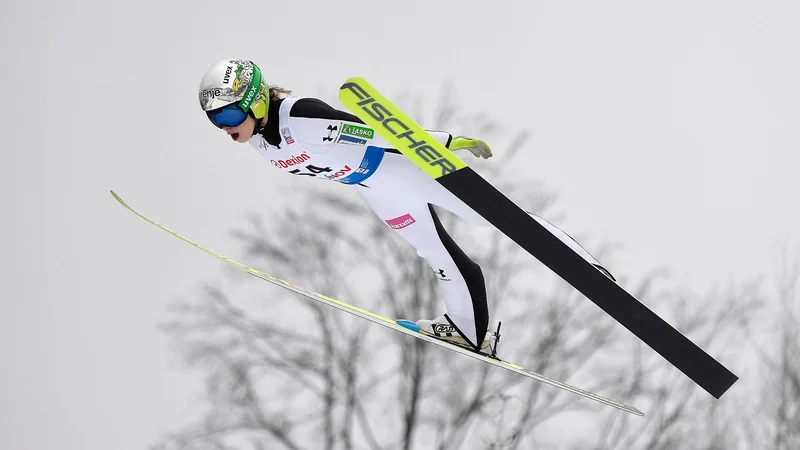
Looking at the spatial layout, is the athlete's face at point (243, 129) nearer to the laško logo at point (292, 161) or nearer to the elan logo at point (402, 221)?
the laško logo at point (292, 161)

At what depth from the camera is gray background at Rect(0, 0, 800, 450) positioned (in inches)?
282

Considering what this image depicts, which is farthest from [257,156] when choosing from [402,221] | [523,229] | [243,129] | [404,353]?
[523,229]

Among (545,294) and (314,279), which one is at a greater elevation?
(545,294)

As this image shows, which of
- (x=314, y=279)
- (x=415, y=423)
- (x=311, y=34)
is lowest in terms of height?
(x=415, y=423)

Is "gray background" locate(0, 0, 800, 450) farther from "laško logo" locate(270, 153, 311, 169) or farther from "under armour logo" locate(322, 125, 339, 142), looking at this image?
"under armour logo" locate(322, 125, 339, 142)

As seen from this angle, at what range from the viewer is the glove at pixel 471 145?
360cm

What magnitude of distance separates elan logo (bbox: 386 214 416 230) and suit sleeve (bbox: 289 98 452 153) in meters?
0.44

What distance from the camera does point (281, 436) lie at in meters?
6.59

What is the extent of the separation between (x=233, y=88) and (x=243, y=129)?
0.17 metres

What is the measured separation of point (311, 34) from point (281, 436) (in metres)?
3.23

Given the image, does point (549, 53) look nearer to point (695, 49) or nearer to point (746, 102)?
point (695, 49)

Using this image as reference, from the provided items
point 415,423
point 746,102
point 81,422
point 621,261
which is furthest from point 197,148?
point 746,102

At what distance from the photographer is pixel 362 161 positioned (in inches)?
138

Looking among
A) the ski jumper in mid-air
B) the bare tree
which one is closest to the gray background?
the bare tree
